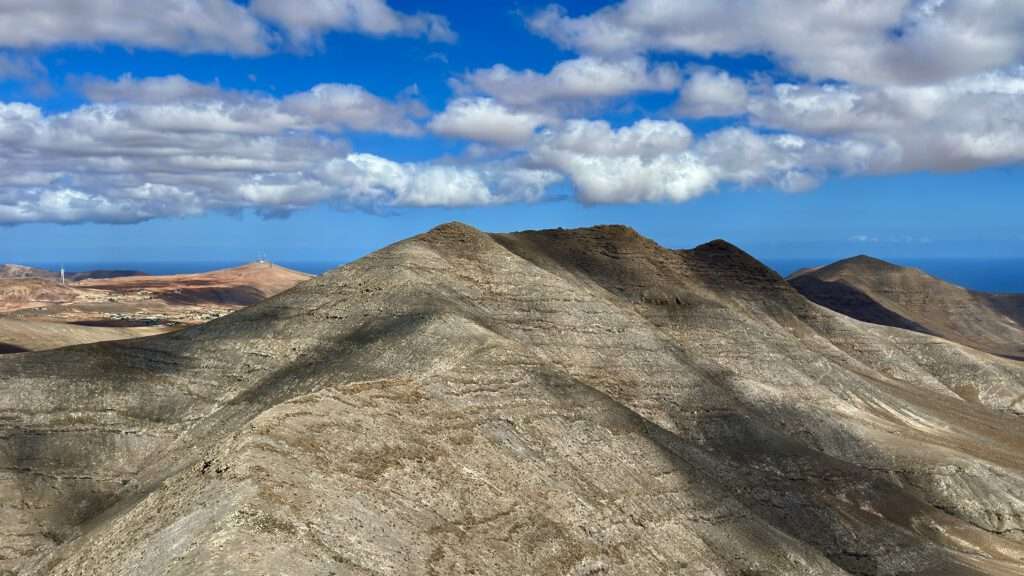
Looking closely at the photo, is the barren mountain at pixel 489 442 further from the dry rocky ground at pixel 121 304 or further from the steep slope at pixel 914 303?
the steep slope at pixel 914 303

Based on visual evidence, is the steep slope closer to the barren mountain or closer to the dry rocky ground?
the barren mountain

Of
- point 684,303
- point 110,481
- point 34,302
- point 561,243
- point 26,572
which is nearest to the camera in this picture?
point 26,572

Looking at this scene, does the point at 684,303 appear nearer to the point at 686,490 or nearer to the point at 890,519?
the point at 890,519

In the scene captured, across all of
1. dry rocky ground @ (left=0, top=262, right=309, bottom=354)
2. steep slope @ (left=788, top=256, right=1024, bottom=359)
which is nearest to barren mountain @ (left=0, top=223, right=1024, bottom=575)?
dry rocky ground @ (left=0, top=262, right=309, bottom=354)

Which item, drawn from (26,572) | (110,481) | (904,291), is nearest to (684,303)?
(110,481)

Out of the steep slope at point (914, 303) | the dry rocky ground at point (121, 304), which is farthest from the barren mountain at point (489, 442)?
the steep slope at point (914, 303)

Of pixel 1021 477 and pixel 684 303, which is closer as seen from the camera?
pixel 1021 477
